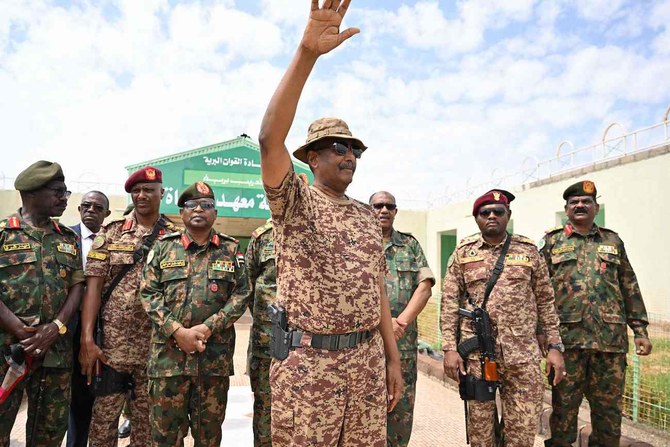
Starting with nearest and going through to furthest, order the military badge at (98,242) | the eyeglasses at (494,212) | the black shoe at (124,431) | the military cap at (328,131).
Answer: the military cap at (328,131) < the military badge at (98,242) < the eyeglasses at (494,212) < the black shoe at (124,431)

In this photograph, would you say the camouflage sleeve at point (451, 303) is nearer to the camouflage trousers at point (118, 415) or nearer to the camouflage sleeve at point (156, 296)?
the camouflage sleeve at point (156, 296)

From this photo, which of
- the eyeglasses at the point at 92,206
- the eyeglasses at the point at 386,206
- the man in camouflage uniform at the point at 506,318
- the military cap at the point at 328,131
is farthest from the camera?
the eyeglasses at the point at 92,206

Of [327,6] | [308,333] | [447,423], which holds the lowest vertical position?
[447,423]

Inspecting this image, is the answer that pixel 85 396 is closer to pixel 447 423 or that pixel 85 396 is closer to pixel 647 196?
pixel 447 423

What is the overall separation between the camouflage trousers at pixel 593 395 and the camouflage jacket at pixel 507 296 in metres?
0.57

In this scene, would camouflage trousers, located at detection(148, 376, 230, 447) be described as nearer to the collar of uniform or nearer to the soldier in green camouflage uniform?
the soldier in green camouflage uniform

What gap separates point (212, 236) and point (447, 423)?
3.38m

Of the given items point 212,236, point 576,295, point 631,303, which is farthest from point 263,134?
point 631,303

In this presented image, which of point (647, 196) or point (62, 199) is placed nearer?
point (62, 199)

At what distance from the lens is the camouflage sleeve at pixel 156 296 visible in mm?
3135

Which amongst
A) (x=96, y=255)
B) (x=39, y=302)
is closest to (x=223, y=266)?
(x=96, y=255)

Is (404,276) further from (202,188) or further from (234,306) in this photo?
(202,188)

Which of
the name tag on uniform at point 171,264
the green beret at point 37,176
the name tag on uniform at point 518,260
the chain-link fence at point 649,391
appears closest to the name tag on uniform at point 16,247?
the green beret at point 37,176

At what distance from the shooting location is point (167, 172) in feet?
54.6
